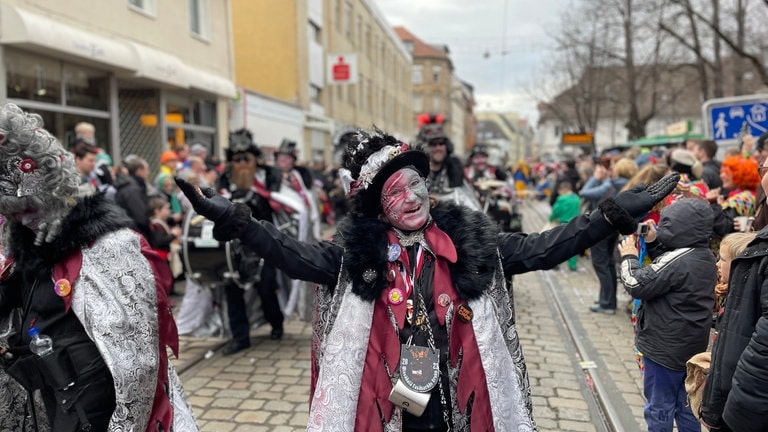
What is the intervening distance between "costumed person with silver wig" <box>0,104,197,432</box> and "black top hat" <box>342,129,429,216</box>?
100 cm

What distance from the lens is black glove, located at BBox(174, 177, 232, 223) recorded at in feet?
6.73

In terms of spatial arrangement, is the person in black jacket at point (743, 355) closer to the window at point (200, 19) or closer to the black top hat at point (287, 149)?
the black top hat at point (287, 149)

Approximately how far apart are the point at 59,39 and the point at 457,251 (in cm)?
846

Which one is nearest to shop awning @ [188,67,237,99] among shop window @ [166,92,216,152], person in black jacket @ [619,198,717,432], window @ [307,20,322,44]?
shop window @ [166,92,216,152]

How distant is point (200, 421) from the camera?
161 inches

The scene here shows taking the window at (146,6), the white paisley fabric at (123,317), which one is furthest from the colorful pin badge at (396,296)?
the window at (146,6)

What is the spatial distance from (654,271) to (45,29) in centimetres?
863

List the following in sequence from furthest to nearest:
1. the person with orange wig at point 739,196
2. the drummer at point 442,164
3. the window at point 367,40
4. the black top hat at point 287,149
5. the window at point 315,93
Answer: the window at point 367,40, the window at point 315,93, the black top hat at point 287,149, the drummer at point 442,164, the person with orange wig at point 739,196

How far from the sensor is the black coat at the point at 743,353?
1.73 meters

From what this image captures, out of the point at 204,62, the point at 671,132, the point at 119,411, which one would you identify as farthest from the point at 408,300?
the point at 671,132

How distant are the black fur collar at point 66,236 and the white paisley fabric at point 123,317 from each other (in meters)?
0.05

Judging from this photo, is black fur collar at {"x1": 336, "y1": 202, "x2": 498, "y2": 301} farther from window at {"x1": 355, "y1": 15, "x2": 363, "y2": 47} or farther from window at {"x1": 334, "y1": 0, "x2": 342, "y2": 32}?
window at {"x1": 355, "y1": 15, "x2": 363, "y2": 47}

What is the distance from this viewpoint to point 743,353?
1790mm

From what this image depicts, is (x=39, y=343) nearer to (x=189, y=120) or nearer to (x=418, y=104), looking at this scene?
(x=189, y=120)
